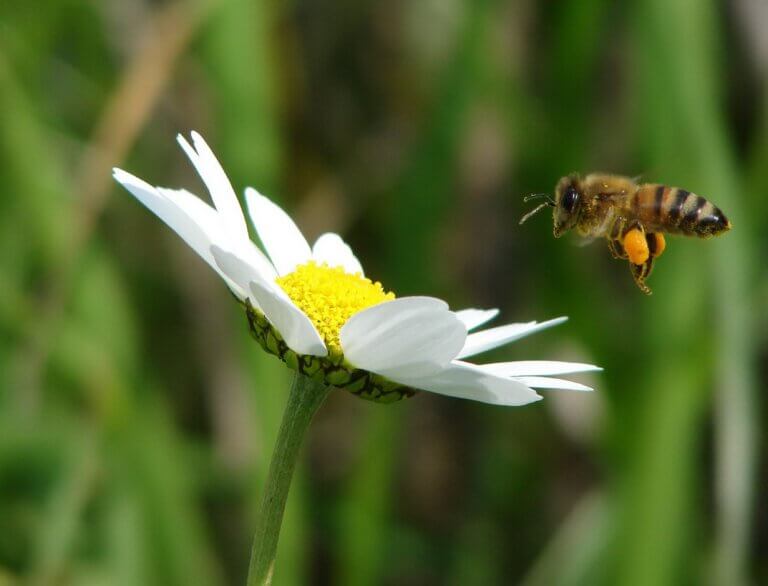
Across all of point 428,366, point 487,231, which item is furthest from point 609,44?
point 428,366

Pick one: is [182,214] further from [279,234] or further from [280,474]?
[279,234]

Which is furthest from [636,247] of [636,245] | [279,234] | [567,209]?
[279,234]

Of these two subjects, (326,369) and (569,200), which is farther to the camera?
(569,200)

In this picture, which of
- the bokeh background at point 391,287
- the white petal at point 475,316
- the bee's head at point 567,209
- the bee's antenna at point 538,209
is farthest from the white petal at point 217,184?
the bokeh background at point 391,287

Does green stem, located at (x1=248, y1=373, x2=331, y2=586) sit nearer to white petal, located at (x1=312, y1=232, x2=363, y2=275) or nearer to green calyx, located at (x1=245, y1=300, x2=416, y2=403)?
green calyx, located at (x1=245, y1=300, x2=416, y2=403)

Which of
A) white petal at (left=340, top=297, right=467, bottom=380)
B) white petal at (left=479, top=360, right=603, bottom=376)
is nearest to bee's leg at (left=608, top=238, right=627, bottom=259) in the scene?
white petal at (left=479, top=360, right=603, bottom=376)

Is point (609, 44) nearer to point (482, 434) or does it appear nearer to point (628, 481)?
point (482, 434)
